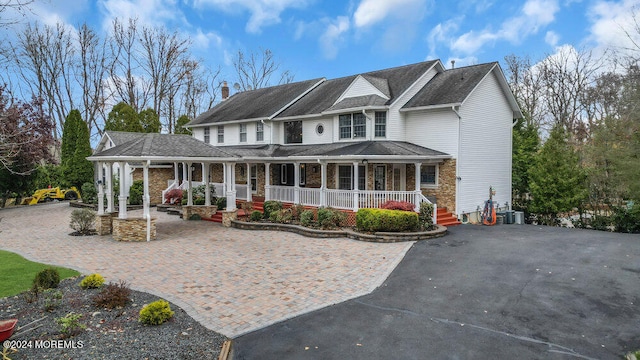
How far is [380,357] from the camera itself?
18.1 ft

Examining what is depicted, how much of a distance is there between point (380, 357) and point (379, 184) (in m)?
14.2

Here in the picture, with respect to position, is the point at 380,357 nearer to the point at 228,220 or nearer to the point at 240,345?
the point at 240,345

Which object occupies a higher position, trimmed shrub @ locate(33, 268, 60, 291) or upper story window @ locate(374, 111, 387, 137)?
upper story window @ locate(374, 111, 387, 137)

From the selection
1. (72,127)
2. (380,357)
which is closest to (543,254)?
(380,357)

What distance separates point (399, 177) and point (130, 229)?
12571mm

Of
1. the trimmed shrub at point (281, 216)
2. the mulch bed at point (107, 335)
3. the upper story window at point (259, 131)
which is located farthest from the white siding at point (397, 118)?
the mulch bed at point (107, 335)

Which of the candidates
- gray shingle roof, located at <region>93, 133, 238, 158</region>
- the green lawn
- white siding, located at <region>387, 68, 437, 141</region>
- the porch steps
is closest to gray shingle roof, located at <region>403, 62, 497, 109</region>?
white siding, located at <region>387, 68, 437, 141</region>

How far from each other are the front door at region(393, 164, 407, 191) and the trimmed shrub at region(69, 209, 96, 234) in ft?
46.5

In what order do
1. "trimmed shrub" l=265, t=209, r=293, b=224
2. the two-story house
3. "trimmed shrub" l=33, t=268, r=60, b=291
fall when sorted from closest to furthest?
"trimmed shrub" l=33, t=268, r=60, b=291 → "trimmed shrub" l=265, t=209, r=293, b=224 → the two-story house

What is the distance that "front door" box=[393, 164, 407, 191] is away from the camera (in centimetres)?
1877

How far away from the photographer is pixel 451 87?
59.9ft

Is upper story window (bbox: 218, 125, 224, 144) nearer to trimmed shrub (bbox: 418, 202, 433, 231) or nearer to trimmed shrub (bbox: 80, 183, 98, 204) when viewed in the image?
trimmed shrub (bbox: 80, 183, 98, 204)

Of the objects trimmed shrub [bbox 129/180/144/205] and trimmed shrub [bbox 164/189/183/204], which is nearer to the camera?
trimmed shrub [bbox 164/189/183/204]

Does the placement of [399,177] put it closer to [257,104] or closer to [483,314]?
[483,314]
